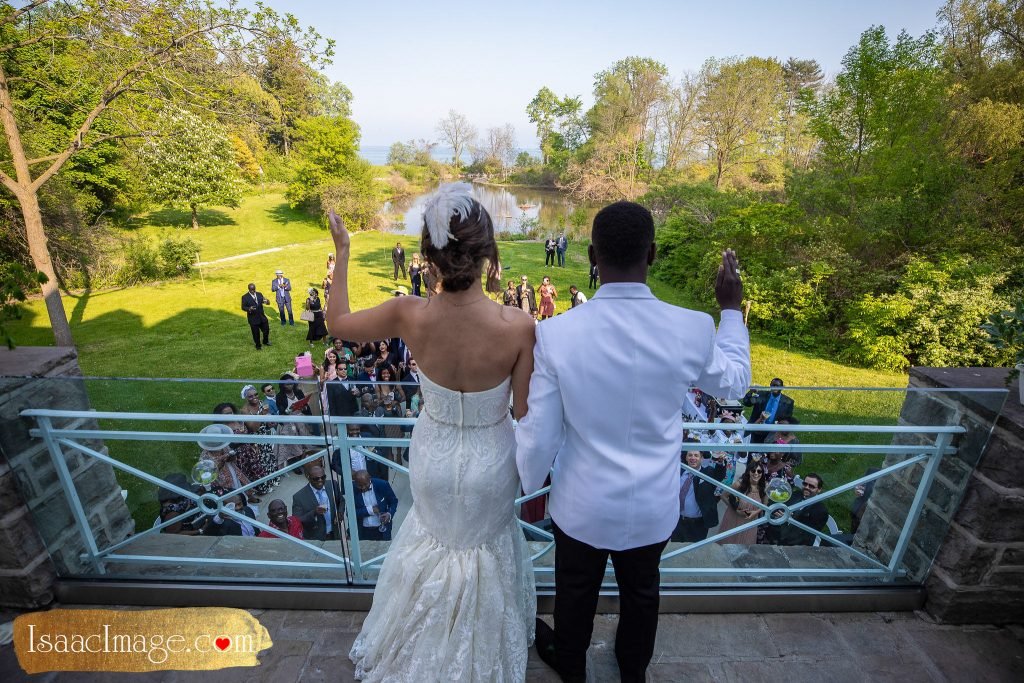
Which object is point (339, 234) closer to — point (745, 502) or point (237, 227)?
point (745, 502)

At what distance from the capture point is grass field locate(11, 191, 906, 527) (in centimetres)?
232

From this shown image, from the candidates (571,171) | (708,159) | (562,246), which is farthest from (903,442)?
(571,171)

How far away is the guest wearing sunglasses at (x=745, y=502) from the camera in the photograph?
252 centimetres

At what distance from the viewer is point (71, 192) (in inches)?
637

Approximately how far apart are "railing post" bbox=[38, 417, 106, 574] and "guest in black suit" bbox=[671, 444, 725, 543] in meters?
2.75

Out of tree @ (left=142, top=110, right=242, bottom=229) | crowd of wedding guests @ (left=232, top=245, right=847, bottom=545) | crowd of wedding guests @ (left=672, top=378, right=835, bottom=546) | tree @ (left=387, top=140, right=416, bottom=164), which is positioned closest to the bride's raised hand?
crowd of wedding guests @ (left=232, top=245, right=847, bottom=545)

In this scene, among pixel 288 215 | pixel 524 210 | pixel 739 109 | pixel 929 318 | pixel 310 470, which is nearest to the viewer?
pixel 310 470

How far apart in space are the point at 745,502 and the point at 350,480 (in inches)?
78.1

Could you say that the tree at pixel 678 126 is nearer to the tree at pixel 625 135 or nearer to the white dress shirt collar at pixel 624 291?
the tree at pixel 625 135

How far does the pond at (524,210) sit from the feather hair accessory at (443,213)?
28.0m

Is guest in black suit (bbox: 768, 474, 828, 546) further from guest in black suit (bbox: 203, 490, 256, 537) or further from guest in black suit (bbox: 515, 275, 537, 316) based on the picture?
guest in black suit (bbox: 515, 275, 537, 316)

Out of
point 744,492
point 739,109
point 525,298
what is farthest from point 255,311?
point 739,109

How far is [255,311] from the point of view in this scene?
38.8 feet

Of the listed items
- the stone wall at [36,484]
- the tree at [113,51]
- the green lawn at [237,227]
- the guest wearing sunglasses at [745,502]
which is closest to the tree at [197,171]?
the green lawn at [237,227]
